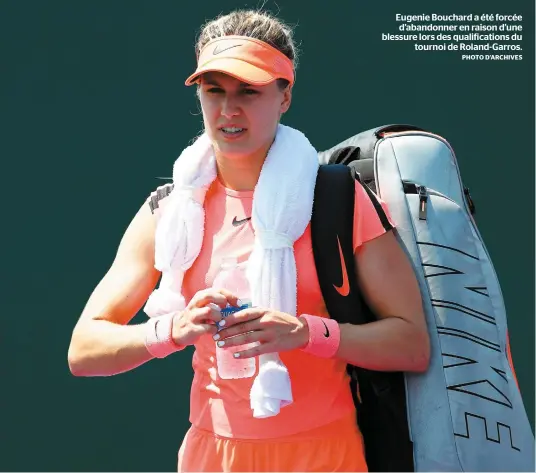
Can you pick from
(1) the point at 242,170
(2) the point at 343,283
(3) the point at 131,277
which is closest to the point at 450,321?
(2) the point at 343,283

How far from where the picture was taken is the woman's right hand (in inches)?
86.8

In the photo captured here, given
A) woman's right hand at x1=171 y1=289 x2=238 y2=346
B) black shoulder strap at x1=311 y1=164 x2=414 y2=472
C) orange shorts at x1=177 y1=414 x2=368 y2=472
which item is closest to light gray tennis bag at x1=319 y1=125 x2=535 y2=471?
black shoulder strap at x1=311 y1=164 x2=414 y2=472

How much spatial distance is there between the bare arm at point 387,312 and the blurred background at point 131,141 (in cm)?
154

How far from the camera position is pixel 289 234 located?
236cm

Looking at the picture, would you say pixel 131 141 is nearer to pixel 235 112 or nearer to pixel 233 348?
pixel 235 112

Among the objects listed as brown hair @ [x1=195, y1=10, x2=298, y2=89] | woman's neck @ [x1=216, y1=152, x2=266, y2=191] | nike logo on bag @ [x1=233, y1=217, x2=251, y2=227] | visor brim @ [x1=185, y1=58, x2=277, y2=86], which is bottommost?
nike logo on bag @ [x1=233, y1=217, x2=251, y2=227]

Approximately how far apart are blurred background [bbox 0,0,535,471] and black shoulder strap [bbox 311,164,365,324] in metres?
1.50

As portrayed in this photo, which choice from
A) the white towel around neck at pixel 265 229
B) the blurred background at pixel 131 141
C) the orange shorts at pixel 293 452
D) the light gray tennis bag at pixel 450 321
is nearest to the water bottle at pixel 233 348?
the white towel around neck at pixel 265 229

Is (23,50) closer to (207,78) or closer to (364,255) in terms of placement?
(207,78)

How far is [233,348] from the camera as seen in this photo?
92.6 inches

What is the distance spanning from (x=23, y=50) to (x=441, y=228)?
6.84 feet

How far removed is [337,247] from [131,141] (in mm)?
1822

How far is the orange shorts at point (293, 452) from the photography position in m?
2.30

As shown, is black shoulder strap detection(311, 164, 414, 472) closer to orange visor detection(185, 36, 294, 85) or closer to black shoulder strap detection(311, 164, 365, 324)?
black shoulder strap detection(311, 164, 365, 324)
